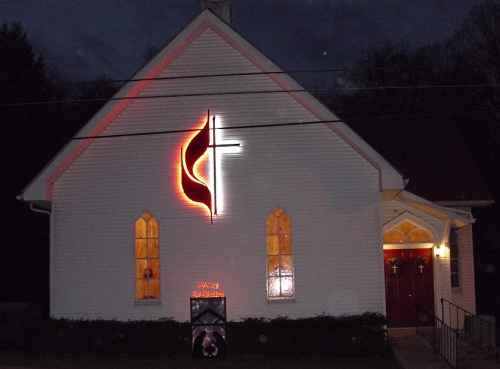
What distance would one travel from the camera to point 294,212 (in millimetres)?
17750

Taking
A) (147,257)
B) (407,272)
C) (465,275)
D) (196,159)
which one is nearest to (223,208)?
(196,159)

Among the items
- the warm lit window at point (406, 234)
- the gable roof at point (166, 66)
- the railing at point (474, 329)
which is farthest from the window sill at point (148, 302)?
the railing at point (474, 329)

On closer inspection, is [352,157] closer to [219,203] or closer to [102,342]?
[219,203]

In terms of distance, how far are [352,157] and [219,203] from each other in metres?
3.48

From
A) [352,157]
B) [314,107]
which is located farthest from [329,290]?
[314,107]

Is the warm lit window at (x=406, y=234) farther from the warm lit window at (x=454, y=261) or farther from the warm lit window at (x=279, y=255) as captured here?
the warm lit window at (x=279, y=255)

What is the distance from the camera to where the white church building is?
17578 millimetres

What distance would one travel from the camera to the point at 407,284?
2073 cm

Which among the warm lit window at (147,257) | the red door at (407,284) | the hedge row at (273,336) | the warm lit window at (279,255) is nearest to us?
the hedge row at (273,336)

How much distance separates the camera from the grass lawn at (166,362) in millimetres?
15922

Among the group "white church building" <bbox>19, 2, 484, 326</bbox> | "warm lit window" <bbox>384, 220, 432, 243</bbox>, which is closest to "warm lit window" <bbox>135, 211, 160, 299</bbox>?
"white church building" <bbox>19, 2, 484, 326</bbox>

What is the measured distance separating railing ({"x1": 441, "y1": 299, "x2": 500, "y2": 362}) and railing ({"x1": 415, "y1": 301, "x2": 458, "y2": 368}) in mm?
647

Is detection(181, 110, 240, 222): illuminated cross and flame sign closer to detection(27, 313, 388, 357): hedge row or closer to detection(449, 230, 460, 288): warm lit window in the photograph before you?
detection(27, 313, 388, 357): hedge row

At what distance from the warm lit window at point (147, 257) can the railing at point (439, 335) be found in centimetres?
681
